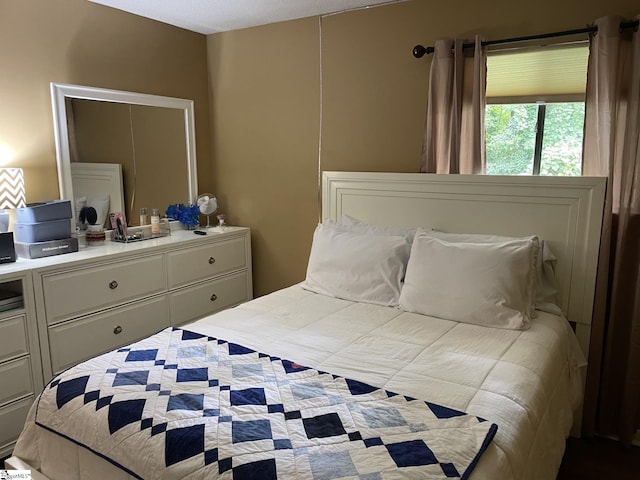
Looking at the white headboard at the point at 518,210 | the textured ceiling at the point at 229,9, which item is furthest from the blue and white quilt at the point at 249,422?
the textured ceiling at the point at 229,9

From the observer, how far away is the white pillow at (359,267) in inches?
101

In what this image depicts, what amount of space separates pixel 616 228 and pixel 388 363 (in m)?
1.41

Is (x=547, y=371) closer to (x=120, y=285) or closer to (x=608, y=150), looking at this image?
(x=608, y=150)

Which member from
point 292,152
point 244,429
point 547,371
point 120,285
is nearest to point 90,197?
point 120,285

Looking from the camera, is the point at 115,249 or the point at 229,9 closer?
the point at 115,249

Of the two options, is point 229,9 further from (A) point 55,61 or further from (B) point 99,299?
(B) point 99,299

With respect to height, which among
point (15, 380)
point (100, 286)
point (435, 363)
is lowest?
point (15, 380)

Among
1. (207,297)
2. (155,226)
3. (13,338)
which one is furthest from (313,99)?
(13,338)

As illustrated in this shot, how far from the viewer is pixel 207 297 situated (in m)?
3.26

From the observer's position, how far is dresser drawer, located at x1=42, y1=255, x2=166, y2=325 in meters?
2.38

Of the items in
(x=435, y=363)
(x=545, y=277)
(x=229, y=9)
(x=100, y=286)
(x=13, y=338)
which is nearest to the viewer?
(x=435, y=363)

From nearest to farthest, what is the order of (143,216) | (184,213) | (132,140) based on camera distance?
(132,140), (143,216), (184,213)

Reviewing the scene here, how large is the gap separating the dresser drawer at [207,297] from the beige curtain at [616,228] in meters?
2.27

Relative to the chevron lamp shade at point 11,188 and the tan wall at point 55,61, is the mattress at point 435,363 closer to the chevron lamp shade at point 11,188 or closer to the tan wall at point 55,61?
the chevron lamp shade at point 11,188
